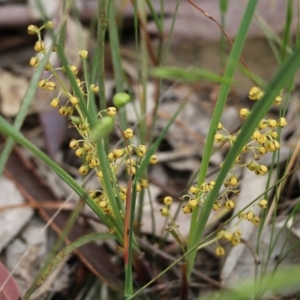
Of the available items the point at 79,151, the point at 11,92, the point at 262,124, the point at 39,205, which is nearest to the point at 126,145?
the point at 79,151

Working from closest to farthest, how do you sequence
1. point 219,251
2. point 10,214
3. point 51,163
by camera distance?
point 51,163 → point 219,251 → point 10,214

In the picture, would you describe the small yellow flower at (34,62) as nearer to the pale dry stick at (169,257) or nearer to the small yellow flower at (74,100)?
the small yellow flower at (74,100)

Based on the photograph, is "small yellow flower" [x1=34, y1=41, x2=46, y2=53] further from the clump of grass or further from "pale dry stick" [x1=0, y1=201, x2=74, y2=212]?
"pale dry stick" [x1=0, y1=201, x2=74, y2=212]

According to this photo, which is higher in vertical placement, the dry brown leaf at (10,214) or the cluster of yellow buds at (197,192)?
the cluster of yellow buds at (197,192)

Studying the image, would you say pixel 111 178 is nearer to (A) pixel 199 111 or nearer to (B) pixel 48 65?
(B) pixel 48 65

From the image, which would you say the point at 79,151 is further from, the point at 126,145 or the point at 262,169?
the point at 262,169

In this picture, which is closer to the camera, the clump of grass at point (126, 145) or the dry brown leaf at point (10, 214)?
the clump of grass at point (126, 145)

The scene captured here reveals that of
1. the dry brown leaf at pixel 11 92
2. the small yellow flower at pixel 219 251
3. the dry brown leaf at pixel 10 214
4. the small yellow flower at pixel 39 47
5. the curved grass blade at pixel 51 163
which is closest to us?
the curved grass blade at pixel 51 163

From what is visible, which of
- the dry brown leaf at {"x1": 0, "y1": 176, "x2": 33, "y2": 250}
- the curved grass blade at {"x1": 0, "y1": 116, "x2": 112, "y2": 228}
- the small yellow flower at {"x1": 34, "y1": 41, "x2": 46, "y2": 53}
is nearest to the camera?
the curved grass blade at {"x1": 0, "y1": 116, "x2": 112, "y2": 228}

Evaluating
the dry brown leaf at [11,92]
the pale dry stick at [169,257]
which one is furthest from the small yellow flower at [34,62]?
the dry brown leaf at [11,92]

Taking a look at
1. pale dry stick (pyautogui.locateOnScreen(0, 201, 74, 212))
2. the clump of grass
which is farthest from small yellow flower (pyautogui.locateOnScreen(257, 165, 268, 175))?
pale dry stick (pyautogui.locateOnScreen(0, 201, 74, 212))

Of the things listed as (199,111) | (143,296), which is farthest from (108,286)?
(199,111)

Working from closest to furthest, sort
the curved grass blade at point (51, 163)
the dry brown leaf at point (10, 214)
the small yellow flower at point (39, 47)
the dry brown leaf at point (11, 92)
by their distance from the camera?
the curved grass blade at point (51, 163), the small yellow flower at point (39, 47), the dry brown leaf at point (10, 214), the dry brown leaf at point (11, 92)
